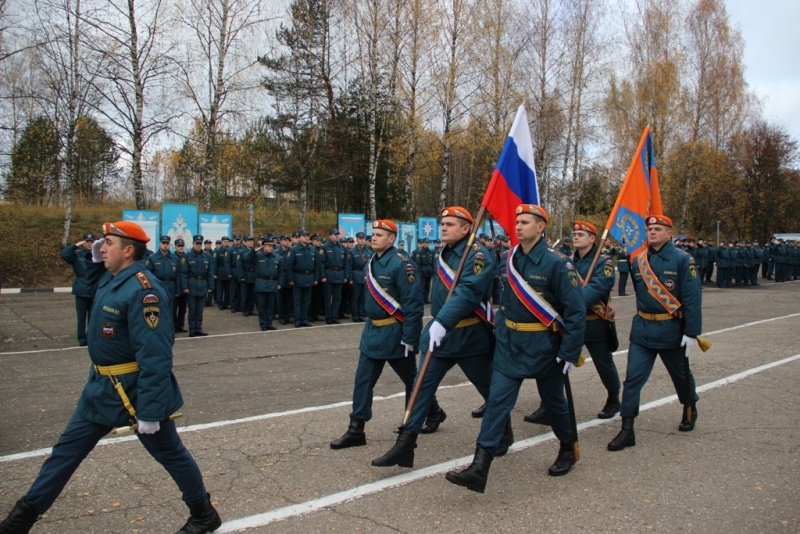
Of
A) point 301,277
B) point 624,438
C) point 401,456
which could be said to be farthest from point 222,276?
point 624,438

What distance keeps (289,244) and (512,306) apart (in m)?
10.6

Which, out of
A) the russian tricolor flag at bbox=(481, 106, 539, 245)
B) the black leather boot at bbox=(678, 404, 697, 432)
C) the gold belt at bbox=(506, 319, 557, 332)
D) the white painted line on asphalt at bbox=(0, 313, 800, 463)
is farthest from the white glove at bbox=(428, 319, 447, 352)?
the black leather boot at bbox=(678, 404, 697, 432)

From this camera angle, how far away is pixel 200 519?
3455 millimetres

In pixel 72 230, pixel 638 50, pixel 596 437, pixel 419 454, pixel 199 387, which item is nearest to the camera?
pixel 419 454

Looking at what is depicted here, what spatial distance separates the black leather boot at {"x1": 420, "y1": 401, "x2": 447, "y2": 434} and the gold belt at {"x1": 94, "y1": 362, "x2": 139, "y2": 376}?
2.97 metres

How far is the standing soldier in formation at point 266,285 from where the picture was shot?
41.3 ft

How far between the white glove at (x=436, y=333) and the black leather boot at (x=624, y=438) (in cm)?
201

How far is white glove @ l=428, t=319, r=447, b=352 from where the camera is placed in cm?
440

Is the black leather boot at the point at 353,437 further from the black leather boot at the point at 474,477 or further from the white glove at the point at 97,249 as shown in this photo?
the white glove at the point at 97,249

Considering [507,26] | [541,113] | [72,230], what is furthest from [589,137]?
[72,230]

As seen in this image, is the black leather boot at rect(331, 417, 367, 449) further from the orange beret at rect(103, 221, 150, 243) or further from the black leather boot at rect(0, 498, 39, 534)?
the orange beret at rect(103, 221, 150, 243)

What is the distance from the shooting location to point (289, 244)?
1444 cm

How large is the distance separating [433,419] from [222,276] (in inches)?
453

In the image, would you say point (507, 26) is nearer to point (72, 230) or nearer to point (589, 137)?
point (589, 137)
